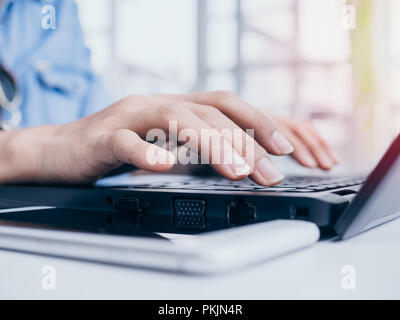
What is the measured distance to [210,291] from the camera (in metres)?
0.22

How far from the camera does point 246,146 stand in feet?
1.48

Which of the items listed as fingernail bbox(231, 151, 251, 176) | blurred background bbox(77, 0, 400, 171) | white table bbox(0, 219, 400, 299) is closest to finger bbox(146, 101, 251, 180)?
fingernail bbox(231, 151, 251, 176)

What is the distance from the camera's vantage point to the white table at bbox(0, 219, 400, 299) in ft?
0.74

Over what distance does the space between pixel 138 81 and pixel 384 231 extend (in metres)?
4.29

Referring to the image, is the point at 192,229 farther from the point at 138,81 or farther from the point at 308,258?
the point at 138,81

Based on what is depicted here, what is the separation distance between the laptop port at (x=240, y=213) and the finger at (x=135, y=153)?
7cm

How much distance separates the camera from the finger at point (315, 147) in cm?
81

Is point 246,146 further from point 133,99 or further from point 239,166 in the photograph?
point 133,99

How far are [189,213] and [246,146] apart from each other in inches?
4.5

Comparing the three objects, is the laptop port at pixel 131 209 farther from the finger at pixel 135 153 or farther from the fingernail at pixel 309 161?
the fingernail at pixel 309 161

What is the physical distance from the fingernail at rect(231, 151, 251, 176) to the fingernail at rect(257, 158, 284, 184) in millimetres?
21

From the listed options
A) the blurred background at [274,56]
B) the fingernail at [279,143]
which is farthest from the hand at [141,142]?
the blurred background at [274,56]
